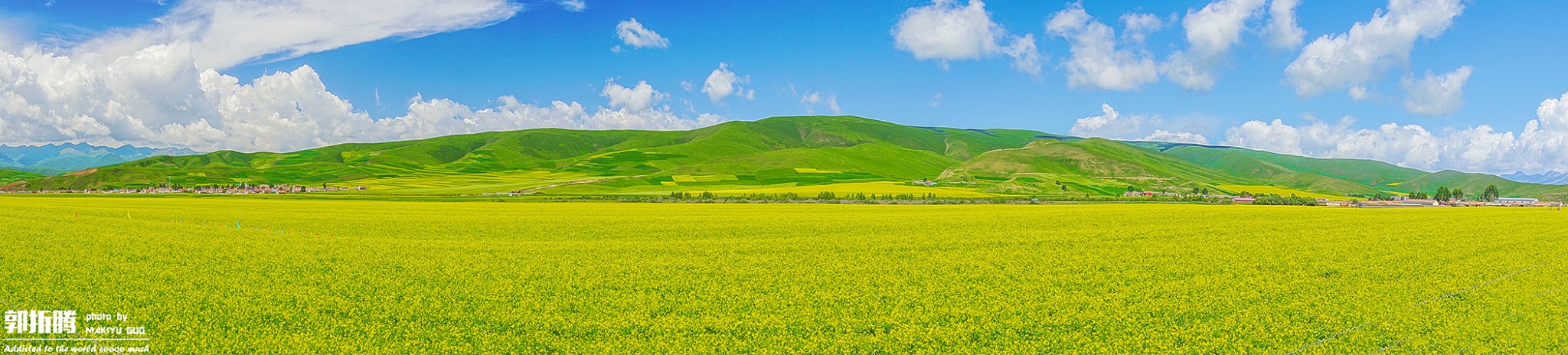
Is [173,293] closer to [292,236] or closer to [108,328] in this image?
[108,328]

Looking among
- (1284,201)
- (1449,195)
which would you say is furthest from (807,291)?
(1449,195)

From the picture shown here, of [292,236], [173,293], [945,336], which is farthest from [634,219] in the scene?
[945,336]

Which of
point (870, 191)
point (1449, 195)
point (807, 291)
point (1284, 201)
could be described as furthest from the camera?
point (870, 191)

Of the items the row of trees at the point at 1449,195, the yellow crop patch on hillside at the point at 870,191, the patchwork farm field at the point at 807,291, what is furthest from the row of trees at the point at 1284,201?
the patchwork farm field at the point at 807,291

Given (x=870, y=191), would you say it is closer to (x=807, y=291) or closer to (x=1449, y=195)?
(x=1449, y=195)

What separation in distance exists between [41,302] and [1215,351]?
30.4 metres

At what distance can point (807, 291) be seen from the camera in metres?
20.9

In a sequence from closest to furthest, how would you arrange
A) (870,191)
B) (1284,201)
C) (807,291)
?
(807,291)
(1284,201)
(870,191)

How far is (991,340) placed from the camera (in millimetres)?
15125

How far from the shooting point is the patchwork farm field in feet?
50.4

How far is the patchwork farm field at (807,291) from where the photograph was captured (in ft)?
50.4

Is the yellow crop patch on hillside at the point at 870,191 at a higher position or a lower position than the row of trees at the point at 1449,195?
higher

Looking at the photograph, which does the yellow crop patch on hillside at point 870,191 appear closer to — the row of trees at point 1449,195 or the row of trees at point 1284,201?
the row of trees at point 1284,201

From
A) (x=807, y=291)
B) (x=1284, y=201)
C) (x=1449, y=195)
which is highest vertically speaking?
(x=1449, y=195)
